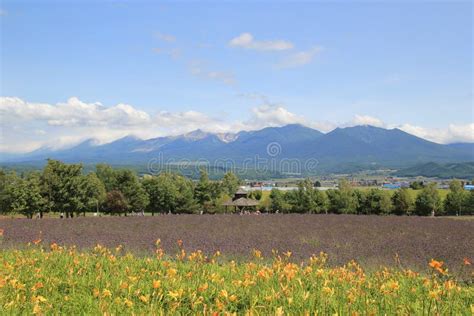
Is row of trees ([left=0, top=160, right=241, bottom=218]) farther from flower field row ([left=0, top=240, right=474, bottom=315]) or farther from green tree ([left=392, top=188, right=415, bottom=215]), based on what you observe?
flower field row ([left=0, top=240, right=474, bottom=315])

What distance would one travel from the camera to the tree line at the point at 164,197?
35.7 m

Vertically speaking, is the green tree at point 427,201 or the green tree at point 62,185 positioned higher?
the green tree at point 62,185

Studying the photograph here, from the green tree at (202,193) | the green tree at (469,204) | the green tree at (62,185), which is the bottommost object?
the green tree at (469,204)

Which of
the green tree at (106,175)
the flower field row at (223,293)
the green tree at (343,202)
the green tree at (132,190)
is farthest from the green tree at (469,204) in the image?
the flower field row at (223,293)

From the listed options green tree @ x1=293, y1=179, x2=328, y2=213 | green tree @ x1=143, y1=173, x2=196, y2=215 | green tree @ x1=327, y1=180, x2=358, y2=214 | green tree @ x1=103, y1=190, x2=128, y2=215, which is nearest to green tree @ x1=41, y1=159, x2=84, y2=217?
green tree @ x1=103, y1=190, x2=128, y2=215

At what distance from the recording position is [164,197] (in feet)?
155

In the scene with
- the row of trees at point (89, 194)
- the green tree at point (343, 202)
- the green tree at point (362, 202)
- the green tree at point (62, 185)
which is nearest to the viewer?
the green tree at point (62, 185)

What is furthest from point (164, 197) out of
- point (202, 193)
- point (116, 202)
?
point (116, 202)

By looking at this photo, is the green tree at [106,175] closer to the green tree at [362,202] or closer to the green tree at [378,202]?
the green tree at [362,202]

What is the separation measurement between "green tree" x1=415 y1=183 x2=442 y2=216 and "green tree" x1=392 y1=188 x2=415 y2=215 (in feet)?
2.56

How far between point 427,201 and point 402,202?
2691 mm

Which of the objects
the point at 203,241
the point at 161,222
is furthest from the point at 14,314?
the point at 161,222

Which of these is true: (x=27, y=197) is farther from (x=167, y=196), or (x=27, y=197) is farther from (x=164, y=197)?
(x=167, y=196)

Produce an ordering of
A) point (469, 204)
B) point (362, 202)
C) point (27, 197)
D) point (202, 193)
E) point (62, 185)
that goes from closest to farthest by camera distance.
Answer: point (62, 185), point (27, 197), point (362, 202), point (469, 204), point (202, 193)
